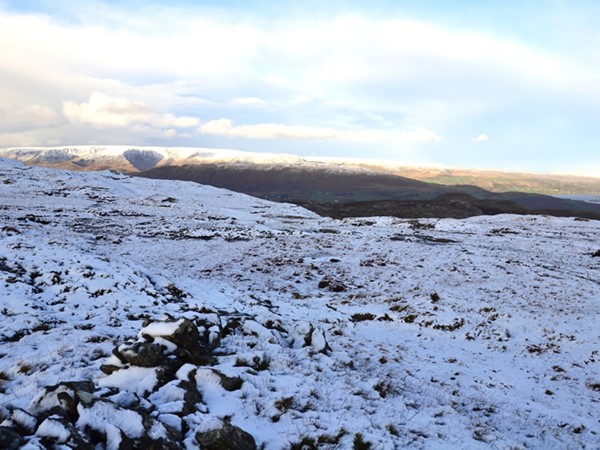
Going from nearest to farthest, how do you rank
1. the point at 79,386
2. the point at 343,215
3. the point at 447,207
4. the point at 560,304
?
the point at 79,386 → the point at 560,304 → the point at 343,215 → the point at 447,207

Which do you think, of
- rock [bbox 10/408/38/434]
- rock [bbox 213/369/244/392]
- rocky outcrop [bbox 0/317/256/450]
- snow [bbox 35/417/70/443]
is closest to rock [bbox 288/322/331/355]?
rocky outcrop [bbox 0/317/256/450]

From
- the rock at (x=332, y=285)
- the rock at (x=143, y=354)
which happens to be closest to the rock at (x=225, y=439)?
the rock at (x=143, y=354)

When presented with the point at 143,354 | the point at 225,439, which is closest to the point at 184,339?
the point at 143,354

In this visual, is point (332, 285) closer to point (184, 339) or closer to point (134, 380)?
point (184, 339)

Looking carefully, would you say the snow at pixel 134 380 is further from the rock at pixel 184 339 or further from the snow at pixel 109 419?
the snow at pixel 109 419

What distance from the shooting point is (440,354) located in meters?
13.8

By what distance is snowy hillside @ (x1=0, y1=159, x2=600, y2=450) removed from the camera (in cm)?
622

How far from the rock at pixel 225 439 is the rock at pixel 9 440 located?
87.1 inches

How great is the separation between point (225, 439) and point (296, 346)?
5.56 metres

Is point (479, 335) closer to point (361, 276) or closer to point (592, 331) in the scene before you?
point (592, 331)

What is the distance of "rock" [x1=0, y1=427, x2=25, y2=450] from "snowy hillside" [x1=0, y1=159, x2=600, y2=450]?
0.02 meters

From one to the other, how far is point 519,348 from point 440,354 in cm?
377

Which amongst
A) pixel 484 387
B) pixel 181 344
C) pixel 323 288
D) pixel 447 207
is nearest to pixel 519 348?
pixel 484 387

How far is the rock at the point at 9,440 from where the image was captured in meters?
4.34
